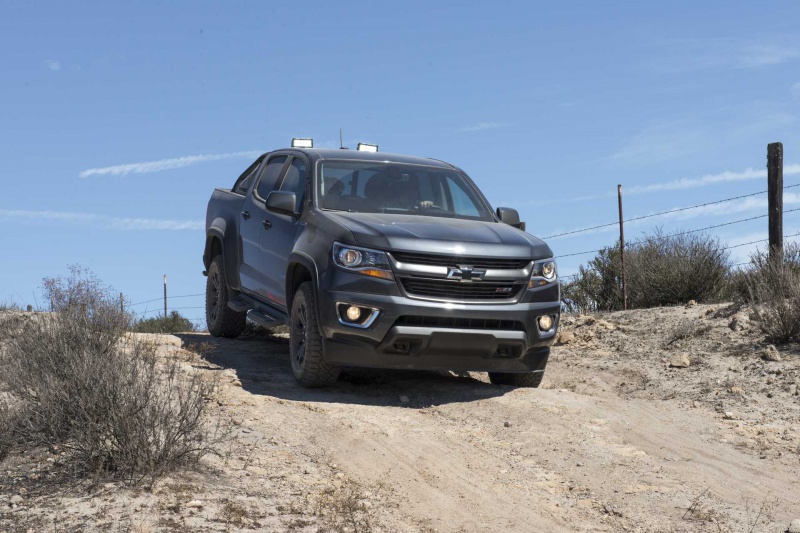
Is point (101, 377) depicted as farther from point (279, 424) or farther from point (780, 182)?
point (780, 182)

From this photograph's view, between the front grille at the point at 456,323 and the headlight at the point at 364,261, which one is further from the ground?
the headlight at the point at 364,261

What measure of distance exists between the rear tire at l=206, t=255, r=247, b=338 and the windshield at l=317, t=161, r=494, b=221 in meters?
2.94

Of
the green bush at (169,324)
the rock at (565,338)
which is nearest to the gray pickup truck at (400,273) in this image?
the rock at (565,338)

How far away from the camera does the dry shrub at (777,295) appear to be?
38.1 feet

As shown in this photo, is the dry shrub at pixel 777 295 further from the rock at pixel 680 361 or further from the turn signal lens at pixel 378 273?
the turn signal lens at pixel 378 273

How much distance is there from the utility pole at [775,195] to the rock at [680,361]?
3789 mm

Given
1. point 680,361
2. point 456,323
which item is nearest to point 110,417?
point 456,323

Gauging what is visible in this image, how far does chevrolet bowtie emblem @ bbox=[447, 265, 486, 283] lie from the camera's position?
8.33 metres

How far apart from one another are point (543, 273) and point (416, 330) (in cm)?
144

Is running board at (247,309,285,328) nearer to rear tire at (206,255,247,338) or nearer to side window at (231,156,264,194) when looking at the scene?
rear tire at (206,255,247,338)

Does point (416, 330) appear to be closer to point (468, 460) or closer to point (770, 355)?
point (468, 460)

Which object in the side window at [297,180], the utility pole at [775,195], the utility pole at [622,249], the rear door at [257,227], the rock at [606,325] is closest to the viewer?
the side window at [297,180]

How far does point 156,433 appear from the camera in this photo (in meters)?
6.53

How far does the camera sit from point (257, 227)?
1064 cm
